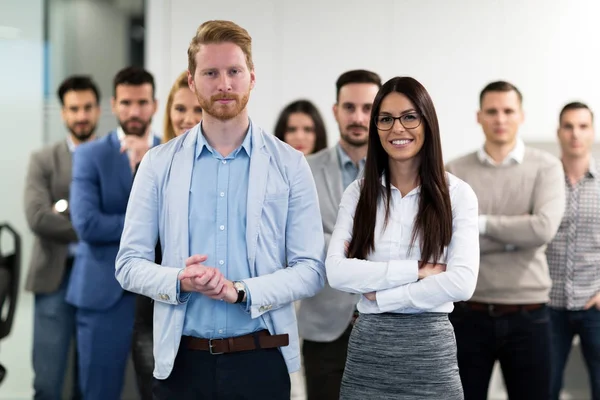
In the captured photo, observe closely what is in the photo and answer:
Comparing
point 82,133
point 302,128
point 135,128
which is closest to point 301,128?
point 302,128

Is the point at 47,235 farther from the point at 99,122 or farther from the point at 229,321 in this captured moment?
the point at 229,321

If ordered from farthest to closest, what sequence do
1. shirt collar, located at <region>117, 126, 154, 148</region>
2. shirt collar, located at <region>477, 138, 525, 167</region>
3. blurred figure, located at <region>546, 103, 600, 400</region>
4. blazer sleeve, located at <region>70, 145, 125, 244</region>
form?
blurred figure, located at <region>546, 103, 600, 400</region>
shirt collar, located at <region>117, 126, 154, 148</region>
blazer sleeve, located at <region>70, 145, 125, 244</region>
shirt collar, located at <region>477, 138, 525, 167</region>

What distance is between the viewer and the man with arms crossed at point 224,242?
8.20 ft

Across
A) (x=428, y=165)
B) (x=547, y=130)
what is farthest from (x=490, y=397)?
(x=428, y=165)

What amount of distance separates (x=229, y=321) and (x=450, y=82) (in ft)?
9.73

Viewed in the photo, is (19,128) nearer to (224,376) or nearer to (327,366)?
(327,366)

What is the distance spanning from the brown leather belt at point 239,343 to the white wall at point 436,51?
2.04 m

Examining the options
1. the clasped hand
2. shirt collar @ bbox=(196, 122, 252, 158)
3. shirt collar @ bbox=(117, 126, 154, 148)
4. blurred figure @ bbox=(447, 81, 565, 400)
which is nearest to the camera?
the clasped hand

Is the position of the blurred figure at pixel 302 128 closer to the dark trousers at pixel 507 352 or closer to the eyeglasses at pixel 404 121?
the dark trousers at pixel 507 352

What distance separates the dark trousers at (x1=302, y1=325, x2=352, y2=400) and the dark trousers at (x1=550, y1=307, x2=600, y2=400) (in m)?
1.36

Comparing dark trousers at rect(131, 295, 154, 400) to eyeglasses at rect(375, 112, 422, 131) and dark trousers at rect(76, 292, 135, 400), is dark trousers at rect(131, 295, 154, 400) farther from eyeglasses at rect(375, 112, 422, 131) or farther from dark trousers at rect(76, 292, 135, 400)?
eyeglasses at rect(375, 112, 422, 131)

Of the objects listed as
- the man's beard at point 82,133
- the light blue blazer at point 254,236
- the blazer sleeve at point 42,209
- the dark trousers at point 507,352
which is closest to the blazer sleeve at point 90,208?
Result: the blazer sleeve at point 42,209

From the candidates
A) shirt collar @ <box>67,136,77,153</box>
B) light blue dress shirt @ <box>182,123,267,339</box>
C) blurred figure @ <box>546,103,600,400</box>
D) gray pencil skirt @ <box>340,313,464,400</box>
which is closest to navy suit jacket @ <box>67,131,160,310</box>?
shirt collar @ <box>67,136,77,153</box>

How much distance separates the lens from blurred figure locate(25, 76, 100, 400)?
4.57m
